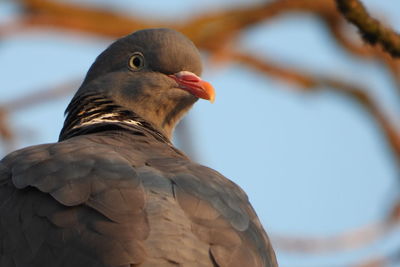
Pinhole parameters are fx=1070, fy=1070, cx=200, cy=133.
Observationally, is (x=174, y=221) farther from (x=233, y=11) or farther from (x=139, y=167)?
(x=233, y=11)

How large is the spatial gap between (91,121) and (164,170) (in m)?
1.20

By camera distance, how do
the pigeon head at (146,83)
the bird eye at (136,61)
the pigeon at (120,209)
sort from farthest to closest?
1. the bird eye at (136,61)
2. the pigeon head at (146,83)
3. the pigeon at (120,209)

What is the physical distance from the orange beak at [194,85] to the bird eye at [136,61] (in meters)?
0.22

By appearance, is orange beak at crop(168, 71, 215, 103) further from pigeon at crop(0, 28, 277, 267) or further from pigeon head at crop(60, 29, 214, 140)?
pigeon at crop(0, 28, 277, 267)

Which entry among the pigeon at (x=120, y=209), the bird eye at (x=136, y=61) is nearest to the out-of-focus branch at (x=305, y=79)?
the bird eye at (x=136, y=61)

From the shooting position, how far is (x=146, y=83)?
21.7 feet

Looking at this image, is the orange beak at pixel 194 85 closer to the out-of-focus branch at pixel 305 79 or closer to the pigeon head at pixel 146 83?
the pigeon head at pixel 146 83

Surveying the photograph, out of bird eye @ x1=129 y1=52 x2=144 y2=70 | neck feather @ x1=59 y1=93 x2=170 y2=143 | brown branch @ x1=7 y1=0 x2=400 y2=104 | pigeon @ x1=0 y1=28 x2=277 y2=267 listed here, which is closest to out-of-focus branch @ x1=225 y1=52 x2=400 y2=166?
brown branch @ x1=7 y1=0 x2=400 y2=104

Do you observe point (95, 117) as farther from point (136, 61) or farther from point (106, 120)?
point (136, 61)

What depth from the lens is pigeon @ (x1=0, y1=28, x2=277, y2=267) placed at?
4641mm

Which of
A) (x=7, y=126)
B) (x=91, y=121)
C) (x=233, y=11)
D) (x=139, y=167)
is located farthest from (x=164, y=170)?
(x=233, y=11)

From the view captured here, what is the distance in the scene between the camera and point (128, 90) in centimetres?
662

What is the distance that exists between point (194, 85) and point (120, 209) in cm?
182

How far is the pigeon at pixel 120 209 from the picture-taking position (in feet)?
15.2
